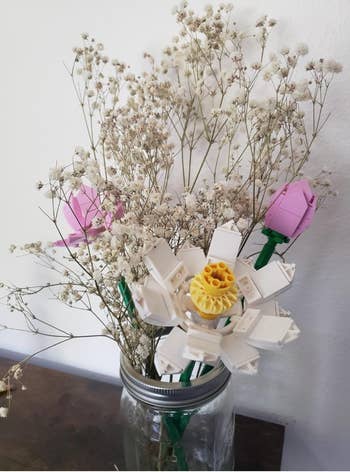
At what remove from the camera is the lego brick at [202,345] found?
44 cm

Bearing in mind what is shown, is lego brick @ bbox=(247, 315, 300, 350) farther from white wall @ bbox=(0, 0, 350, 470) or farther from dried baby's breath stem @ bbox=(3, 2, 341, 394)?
white wall @ bbox=(0, 0, 350, 470)

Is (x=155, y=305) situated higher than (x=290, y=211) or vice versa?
(x=290, y=211)

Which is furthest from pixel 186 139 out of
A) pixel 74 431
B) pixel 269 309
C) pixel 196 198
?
pixel 74 431

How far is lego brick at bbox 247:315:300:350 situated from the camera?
0.45 metres

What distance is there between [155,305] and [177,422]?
0.21 metres

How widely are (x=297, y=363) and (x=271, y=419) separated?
15cm

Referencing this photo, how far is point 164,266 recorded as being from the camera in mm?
483

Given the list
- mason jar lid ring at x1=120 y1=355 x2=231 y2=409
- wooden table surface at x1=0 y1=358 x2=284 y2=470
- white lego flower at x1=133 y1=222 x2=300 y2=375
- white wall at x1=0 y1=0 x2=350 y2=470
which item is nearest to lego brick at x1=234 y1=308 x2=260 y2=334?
white lego flower at x1=133 y1=222 x2=300 y2=375

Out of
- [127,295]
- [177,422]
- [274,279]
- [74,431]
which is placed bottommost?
[74,431]

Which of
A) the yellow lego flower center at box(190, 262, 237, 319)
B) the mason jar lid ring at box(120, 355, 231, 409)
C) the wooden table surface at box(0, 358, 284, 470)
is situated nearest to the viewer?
the yellow lego flower center at box(190, 262, 237, 319)

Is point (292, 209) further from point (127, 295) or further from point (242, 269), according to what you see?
point (127, 295)

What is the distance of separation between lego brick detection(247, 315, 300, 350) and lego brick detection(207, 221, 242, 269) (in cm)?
7

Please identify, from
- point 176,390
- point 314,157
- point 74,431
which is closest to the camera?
point 176,390

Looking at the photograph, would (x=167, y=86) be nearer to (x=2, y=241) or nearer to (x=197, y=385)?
(x=197, y=385)
